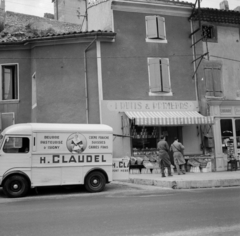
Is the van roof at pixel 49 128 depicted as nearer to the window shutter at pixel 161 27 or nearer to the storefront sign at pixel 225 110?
the window shutter at pixel 161 27

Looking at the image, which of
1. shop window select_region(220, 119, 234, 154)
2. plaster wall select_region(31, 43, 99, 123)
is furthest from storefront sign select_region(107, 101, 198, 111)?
shop window select_region(220, 119, 234, 154)

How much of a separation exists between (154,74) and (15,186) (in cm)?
937

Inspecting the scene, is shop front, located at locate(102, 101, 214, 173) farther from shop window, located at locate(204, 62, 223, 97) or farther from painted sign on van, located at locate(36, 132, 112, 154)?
painted sign on van, located at locate(36, 132, 112, 154)

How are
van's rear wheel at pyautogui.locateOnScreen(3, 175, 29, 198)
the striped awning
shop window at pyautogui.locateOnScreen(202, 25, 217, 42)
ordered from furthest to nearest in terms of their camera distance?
shop window at pyautogui.locateOnScreen(202, 25, 217, 42) → the striped awning → van's rear wheel at pyautogui.locateOnScreen(3, 175, 29, 198)

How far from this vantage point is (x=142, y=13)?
1730 centimetres

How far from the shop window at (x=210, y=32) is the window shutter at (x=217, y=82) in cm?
171

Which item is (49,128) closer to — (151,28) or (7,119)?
(7,119)

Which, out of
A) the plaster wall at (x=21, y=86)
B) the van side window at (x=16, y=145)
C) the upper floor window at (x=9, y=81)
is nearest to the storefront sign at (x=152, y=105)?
the plaster wall at (x=21, y=86)

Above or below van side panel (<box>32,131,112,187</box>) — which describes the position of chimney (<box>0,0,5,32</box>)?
above

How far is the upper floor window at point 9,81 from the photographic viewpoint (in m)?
17.3

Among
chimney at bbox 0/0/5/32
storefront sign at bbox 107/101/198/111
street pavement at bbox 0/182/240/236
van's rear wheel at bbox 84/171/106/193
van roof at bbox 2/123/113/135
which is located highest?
chimney at bbox 0/0/5/32

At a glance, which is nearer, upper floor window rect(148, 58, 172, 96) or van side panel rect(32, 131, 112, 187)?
van side panel rect(32, 131, 112, 187)

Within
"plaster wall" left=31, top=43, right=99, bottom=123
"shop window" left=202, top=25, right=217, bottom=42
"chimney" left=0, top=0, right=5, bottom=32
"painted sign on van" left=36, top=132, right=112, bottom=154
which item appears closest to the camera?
"painted sign on van" left=36, top=132, right=112, bottom=154

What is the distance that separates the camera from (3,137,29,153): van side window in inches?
418
